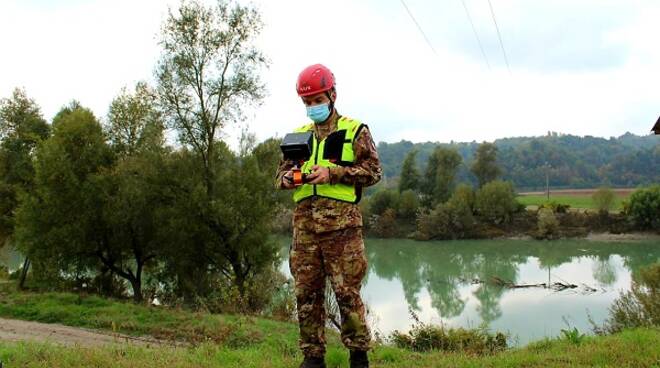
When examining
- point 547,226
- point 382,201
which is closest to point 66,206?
point 547,226

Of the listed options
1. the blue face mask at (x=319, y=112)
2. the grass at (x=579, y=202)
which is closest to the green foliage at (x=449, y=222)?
the grass at (x=579, y=202)

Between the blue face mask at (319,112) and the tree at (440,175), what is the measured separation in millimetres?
63878

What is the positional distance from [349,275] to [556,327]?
16.6 m

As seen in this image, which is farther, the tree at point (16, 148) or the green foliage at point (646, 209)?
the green foliage at point (646, 209)

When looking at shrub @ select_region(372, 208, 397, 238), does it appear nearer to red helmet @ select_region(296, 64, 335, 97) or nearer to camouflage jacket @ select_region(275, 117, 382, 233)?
camouflage jacket @ select_region(275, 117, 382, 233)

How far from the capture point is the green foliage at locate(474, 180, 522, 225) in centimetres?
6122

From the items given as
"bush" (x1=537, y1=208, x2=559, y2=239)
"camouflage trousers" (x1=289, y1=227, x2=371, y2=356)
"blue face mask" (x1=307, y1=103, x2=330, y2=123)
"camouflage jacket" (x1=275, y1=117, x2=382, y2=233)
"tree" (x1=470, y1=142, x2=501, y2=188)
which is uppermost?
"tree" (x1=470, y1=142, x2=501, y2=188)

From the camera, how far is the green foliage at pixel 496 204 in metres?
61.2

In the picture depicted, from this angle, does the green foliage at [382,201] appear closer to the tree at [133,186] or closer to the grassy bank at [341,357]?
the tree at [133,186]

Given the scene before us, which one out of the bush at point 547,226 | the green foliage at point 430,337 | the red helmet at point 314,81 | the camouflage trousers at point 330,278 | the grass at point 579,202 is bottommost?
the bush at point 547,226

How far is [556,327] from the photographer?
1803 cm

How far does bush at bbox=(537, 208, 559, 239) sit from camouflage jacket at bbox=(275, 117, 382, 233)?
57.2 meters

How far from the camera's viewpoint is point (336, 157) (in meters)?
3.77

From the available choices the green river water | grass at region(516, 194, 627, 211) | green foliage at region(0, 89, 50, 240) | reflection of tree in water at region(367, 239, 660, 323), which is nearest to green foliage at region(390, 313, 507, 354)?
the green river water
